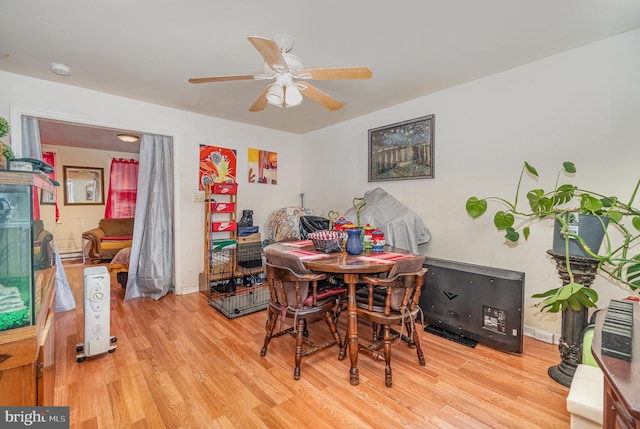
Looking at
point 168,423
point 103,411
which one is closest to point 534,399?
point 168,423

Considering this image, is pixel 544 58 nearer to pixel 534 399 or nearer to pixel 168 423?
pixel 534 399

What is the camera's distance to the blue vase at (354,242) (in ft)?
7.59

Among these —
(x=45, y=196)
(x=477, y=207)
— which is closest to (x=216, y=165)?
(x=45, y=196)

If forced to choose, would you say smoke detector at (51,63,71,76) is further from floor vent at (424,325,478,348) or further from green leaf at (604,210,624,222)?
green leaf at (604,210,624,222)

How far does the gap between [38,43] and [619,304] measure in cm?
407

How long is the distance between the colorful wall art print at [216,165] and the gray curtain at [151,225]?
43 centimetres

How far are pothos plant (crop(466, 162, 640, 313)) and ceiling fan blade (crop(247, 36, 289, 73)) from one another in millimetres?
1970

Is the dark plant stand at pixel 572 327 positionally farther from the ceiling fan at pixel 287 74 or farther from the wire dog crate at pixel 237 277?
the wire dog crate at pixel 237 277

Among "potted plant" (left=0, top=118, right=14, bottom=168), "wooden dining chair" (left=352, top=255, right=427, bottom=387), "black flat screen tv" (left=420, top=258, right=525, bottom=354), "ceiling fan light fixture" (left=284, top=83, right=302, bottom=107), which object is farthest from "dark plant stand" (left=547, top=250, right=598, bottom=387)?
"potted plant" (left=0, top=118, right=14, bottom=168)

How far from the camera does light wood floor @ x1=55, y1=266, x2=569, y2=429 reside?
1.65 m

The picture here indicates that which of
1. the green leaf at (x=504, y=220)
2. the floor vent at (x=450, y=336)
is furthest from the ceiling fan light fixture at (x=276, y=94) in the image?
the floor vent at (x=450, y=336)

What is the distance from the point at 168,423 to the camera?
161 centimetres

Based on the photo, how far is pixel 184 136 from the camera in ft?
12.7

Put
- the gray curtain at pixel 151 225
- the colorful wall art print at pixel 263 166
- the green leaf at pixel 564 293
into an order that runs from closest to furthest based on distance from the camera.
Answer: the green leaf at pixel 564 293 → the gray curtain at pixel 151 225 → the colorful wall art print at pixel 263 166
